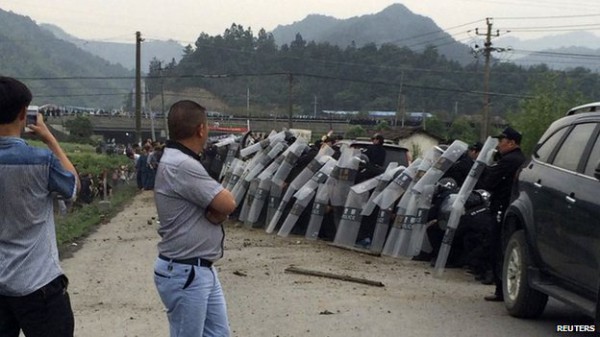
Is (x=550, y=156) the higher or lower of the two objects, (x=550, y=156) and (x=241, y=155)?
the higher

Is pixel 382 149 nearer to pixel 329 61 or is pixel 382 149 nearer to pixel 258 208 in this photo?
pixel 258 208

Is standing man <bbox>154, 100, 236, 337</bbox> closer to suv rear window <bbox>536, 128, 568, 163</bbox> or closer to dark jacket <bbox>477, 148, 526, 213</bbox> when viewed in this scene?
suv rear window <bbox>536, 128, 568, 163</bbox>

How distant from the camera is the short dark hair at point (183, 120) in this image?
15.3 feet

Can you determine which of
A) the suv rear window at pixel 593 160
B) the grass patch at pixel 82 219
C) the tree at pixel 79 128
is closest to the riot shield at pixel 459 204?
the suv rear window at pixel 593 160

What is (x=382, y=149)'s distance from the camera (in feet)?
49.5

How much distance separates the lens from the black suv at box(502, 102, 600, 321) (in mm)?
6312

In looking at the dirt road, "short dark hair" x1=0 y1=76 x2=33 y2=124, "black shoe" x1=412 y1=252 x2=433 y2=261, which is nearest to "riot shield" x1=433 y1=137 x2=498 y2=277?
the dirt road

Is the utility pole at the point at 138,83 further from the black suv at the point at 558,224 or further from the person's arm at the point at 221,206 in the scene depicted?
the person's arm at the point at 221,206

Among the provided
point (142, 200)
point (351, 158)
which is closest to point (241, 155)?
point (351, 158)

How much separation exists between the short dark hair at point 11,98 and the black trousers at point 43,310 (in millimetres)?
862

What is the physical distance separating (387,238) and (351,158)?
1.57 meters

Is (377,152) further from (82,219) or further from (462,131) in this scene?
(462,131)

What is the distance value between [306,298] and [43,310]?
4669 millimetres

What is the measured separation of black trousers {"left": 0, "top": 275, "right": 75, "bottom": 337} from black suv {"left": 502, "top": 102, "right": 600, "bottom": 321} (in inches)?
145
